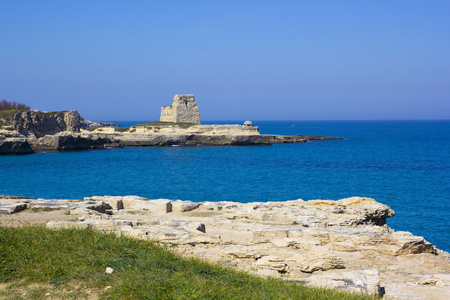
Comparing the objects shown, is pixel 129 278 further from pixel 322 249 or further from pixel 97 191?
pixel 97 191

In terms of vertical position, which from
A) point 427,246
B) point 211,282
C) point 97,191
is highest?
point 211,282

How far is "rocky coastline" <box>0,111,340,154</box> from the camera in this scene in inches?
2138

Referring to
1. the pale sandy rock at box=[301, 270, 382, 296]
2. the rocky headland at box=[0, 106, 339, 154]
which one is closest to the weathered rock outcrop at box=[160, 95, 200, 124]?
the rocky headland at box=[0, 106, 339, 154]

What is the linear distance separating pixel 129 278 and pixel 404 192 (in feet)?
81.5

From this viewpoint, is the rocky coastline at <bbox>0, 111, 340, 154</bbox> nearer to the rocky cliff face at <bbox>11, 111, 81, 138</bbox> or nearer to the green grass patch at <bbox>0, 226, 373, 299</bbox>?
the rocky cliff face at <bbox>11, 111, 81, 138</bbox>

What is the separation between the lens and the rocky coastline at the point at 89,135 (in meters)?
54.3

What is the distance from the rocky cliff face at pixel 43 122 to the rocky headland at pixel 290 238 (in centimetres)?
4710

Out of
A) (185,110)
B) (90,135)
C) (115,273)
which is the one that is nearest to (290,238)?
(115,273)

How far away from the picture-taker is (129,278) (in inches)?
234

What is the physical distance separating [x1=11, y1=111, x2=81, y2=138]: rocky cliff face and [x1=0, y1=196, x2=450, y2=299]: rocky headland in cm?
4710

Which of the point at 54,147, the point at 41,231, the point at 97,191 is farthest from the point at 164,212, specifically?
the point at 54,147

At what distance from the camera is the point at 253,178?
34.1 meters

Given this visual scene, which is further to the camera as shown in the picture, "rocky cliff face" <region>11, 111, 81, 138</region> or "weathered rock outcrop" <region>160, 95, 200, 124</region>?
"weathered rock outcrop" <region>160, 95, 200, 124</region>

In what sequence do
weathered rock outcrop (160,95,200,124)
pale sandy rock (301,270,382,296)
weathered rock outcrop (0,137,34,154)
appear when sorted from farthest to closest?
weathered rock outcrop (160,95,200,124)
weathered rock outcrop (0,137,34,154)
pale sandy rock (301,270,382,296)
